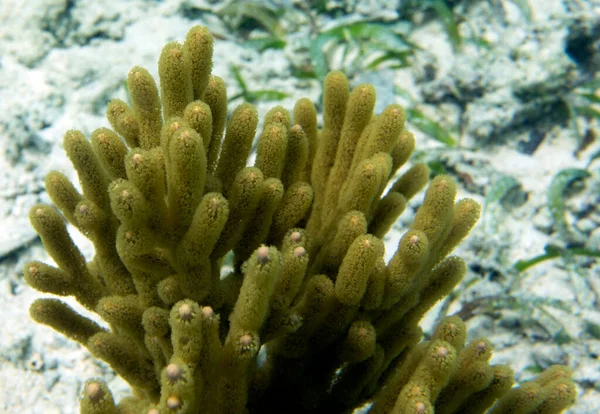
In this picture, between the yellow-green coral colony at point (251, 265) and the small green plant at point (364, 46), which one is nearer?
the yellow-green coral colony at point (251, 265)

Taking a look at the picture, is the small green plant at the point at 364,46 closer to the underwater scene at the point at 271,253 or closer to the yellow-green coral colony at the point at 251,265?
the underwater scene at the point at 271,253

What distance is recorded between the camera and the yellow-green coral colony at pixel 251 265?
1.64m

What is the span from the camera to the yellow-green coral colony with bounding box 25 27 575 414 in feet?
5.38

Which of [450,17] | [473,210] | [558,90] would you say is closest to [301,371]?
[473,210]

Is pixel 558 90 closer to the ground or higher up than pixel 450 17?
closer to the ground

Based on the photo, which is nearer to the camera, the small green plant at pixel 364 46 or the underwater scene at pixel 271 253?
the underwater scene at pixel 271 253

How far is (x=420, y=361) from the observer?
1853 mm

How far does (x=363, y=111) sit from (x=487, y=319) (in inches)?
75.3

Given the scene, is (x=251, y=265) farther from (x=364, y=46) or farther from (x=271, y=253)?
(x=364, y=46)

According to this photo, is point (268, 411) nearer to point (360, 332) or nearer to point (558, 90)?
point (360, 332)

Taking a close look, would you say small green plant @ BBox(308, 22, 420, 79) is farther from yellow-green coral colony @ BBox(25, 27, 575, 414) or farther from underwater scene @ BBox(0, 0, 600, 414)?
yellow-green coral colony @ BBox(25, 27, 575, 414)

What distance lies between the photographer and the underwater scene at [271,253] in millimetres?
1699

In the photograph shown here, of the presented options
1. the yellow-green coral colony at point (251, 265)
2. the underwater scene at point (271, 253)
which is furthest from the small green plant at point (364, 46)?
the yellow-green coral colony at point (251, 265)

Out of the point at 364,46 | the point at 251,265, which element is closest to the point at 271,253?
the point at 251,265
